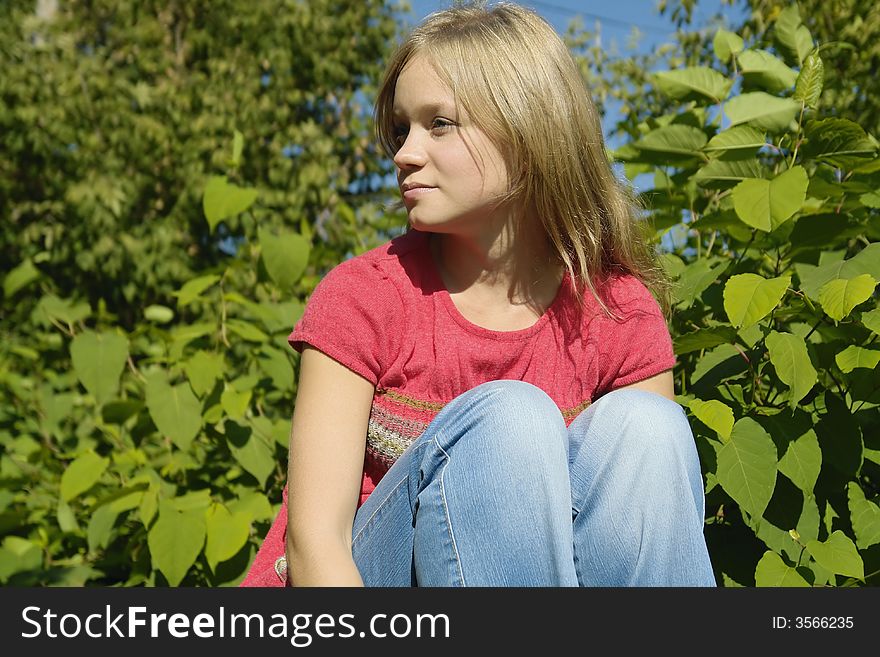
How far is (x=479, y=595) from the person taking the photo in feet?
4.42

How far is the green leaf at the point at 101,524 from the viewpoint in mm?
2199

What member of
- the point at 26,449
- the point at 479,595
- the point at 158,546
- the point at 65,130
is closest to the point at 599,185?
the point at 479,595

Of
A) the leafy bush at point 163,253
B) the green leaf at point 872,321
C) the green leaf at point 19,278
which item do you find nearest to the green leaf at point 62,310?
the leafy bush at point 163,253

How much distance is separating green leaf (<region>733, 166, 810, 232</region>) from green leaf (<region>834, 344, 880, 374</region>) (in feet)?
0.79

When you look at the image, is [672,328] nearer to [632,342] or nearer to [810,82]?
[632,342]

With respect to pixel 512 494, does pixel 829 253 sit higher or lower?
higher

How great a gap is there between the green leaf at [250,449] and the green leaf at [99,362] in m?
0.28

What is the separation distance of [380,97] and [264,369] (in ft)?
2.47

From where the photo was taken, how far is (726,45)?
2.24 metres

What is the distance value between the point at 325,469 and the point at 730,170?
3.16 ft

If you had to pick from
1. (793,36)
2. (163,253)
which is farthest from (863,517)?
(163,253)

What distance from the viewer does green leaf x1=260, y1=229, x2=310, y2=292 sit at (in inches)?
88.2

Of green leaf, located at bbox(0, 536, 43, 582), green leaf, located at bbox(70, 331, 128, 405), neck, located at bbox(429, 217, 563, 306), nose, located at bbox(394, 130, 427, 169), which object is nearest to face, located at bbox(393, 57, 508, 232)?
nose, located at bbox(394, 130, 427, 169)

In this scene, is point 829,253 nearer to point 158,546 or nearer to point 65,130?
point 158,546
